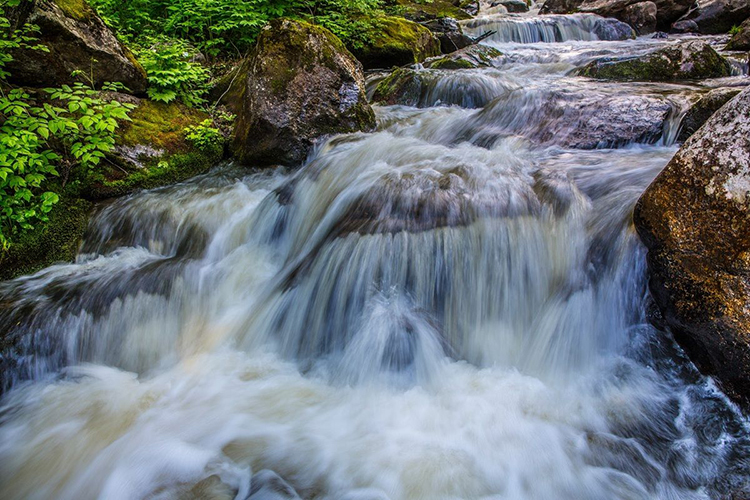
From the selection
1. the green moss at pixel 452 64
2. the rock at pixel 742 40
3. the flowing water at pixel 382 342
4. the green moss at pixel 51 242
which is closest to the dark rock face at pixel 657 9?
the rock at pixel 742 40

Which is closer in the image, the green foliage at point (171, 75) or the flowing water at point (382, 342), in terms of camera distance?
the flowing water at point (382, 342)

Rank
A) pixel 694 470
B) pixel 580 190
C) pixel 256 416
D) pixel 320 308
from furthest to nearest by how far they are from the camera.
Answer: pixel 580 190 < pixel 320 308 < pixel 256 416 < pixel 694 470

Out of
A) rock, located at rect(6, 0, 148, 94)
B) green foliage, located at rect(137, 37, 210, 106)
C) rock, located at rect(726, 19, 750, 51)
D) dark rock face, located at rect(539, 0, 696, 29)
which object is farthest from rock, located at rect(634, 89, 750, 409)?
dark rock face, located at rect(539, 0, 696, 29)

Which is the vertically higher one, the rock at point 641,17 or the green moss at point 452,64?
the rock at point 641,17

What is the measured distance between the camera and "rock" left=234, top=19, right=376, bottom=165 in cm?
502

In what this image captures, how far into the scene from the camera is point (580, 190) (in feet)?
11.4

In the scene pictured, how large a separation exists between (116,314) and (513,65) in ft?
30.7

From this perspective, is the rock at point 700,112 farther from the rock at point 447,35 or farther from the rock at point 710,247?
the rock at point 447,35

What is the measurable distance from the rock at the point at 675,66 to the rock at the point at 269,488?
6.98m

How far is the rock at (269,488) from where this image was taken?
198cm

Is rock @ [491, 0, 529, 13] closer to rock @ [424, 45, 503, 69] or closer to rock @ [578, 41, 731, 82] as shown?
rock @ [424, 45, 503, 69]

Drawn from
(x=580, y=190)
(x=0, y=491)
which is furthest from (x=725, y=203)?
(x=0, y=491)

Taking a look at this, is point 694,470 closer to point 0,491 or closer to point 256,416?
point 256,416

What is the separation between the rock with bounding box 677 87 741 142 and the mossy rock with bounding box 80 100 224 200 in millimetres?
5454
